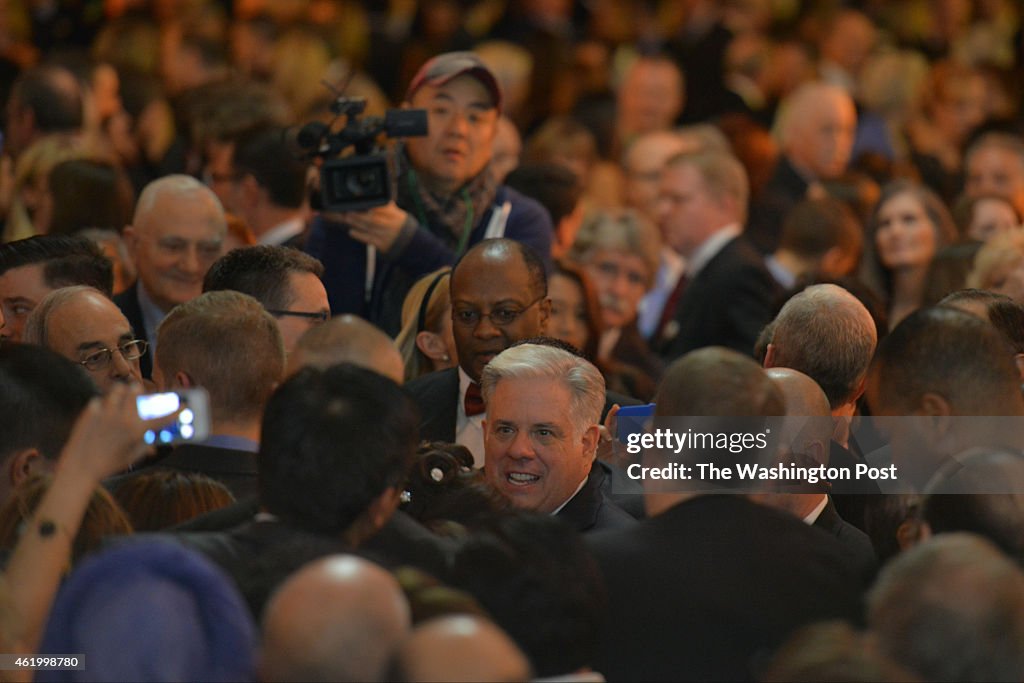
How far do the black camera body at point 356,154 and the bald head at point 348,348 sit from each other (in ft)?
6.15

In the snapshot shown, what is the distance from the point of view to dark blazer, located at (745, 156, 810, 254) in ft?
30.6

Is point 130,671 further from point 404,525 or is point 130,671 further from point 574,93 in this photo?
point 574,93

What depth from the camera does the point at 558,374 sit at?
4770 mm

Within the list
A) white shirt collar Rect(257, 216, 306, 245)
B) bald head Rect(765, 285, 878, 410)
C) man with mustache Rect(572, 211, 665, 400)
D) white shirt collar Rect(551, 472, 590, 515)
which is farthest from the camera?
man with mustache Rect(572, 211, 665, 400)

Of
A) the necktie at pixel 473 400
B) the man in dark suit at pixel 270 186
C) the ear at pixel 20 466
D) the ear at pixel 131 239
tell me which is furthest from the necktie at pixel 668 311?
the ear at pixel 20 466

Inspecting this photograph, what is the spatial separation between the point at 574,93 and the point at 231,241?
4600mm

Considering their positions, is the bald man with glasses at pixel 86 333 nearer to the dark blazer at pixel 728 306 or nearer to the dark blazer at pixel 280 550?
the dark blazer at pixel 280 550

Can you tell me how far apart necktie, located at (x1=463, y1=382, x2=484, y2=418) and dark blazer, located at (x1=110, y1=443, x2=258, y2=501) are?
3.89 feet

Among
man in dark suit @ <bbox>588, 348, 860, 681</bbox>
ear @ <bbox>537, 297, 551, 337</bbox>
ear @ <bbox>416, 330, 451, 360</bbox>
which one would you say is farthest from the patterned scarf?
man in dark suit @ <bbox>588, 348, 860, 681</bbox>

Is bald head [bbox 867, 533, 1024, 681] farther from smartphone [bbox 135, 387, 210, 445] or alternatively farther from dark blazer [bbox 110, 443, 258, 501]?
dark blazer [bbox 110, 443, 258, 501]

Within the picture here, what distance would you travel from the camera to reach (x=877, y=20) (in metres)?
13.5

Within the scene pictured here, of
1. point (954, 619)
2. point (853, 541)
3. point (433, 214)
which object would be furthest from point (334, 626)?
point (433, 214)

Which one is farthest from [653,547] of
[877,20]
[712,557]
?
[877,20]

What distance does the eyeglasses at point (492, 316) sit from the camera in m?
5.34
